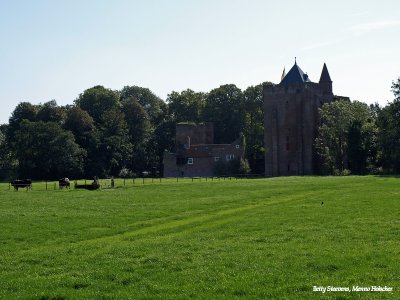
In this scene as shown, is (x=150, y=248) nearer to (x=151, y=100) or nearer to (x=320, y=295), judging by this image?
(x=320, y=295)

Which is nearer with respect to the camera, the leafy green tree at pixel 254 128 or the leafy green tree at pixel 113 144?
the leafy green tree at pixel 113 144

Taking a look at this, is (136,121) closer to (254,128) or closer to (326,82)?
(254,128)

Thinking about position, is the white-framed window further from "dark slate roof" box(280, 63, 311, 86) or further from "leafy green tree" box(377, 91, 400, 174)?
"leafy green tree" box(377, 91, 400, 174)

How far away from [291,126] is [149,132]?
2946 cm

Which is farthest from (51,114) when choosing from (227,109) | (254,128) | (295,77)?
(295,77)

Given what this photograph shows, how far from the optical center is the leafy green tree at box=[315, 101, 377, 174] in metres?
75.6

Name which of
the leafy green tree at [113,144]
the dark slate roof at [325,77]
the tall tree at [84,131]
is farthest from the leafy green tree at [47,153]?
the dark slate roof at [325,77]

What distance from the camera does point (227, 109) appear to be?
340 ft

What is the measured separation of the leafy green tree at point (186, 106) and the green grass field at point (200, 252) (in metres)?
83.3

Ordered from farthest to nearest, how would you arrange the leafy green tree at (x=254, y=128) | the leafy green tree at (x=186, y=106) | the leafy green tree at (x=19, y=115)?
the leafy green tree at (x=186, y=106) → the leafy green tree at (x=19, y=115) → the leafy green tree at (x=254, y=128)

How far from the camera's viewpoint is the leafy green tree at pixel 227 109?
339 feet

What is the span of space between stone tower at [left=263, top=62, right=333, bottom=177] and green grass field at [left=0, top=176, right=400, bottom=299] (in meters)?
60.2

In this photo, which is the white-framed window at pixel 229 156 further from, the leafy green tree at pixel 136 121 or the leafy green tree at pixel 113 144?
the leafy green tree at pixel 136 121

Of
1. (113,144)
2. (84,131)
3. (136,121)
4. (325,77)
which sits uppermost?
(325,77)
